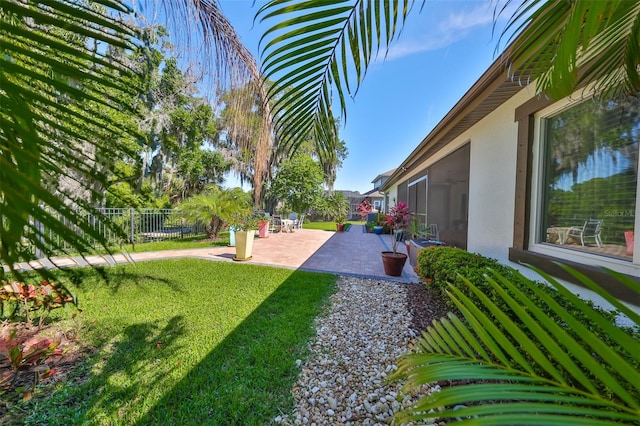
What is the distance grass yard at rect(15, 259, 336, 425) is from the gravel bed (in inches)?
6.3

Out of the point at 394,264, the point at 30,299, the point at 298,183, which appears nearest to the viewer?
the point at 30,299

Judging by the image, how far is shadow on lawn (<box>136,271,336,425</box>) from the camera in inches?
74.2

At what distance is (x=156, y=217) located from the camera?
10172 mm

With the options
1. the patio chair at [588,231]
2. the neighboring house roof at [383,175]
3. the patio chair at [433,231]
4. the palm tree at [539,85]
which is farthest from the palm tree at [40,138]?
the neighboring house roof at [383,175]

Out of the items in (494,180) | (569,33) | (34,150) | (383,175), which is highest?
(383,175)

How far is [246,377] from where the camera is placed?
88.6 inches

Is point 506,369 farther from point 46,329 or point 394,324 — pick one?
point 46,329

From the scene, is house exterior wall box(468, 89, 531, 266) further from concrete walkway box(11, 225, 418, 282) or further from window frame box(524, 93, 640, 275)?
concrete walkway box(11, 225, 418, 282)

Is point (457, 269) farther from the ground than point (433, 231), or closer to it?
closer to it

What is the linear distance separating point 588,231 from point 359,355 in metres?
2.55

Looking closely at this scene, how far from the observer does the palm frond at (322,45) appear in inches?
42.0

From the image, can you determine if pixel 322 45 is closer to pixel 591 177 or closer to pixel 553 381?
pixel 553 381

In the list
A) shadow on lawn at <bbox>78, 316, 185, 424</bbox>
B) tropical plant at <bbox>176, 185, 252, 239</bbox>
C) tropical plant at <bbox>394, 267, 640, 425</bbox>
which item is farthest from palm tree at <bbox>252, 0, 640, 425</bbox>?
tropical plant at <bbox>176, 185, 252, 239</bbox>

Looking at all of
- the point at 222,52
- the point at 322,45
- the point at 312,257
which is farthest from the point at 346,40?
the point at 312,257
